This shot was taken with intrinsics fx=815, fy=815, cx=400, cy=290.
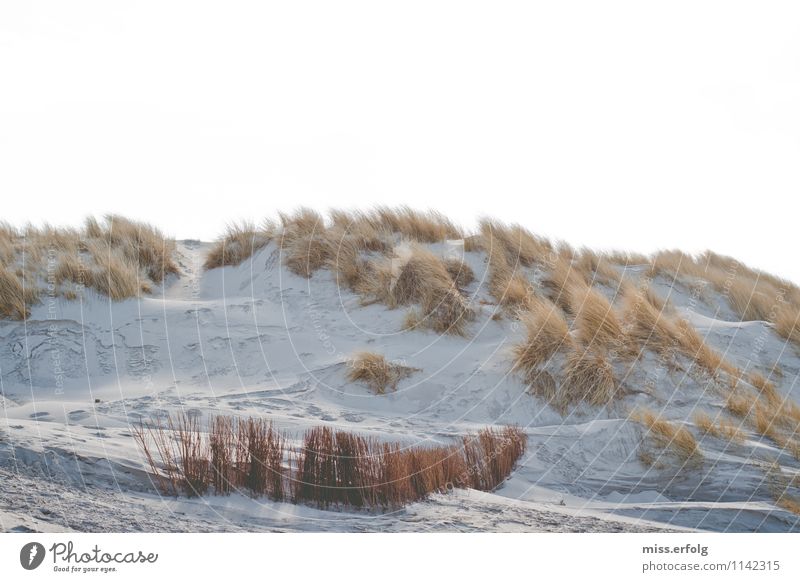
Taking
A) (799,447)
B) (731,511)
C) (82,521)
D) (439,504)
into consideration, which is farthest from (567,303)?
(82,521)

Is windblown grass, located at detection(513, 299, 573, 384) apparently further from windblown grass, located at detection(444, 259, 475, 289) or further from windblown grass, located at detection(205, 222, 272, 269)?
windblown grass, located at detection(205, 222, 272, 269)

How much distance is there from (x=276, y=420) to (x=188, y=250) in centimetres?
525

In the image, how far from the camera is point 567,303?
27.8 ft

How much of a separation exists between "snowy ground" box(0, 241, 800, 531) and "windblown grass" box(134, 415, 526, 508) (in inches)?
4.9

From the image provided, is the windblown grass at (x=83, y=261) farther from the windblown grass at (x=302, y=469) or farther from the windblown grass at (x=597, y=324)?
the windblown grass at (x=597, y=324)

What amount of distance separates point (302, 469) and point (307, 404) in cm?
206

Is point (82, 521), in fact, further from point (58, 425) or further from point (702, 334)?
point (702, 334)

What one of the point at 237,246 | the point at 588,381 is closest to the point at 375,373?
the point at 588,381

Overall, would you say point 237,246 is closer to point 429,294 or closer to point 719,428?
point 429,294

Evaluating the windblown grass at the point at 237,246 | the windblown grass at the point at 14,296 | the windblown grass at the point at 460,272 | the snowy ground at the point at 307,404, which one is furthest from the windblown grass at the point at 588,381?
the windblown grass at the point at 14,296

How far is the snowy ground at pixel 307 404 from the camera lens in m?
4.43

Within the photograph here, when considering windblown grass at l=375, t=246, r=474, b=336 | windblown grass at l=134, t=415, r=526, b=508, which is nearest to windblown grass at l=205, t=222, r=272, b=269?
windblown grass at l=375, t=246, r=474, b=336

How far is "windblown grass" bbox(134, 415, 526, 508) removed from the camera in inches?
181

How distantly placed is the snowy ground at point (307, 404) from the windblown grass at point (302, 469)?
0.12m
